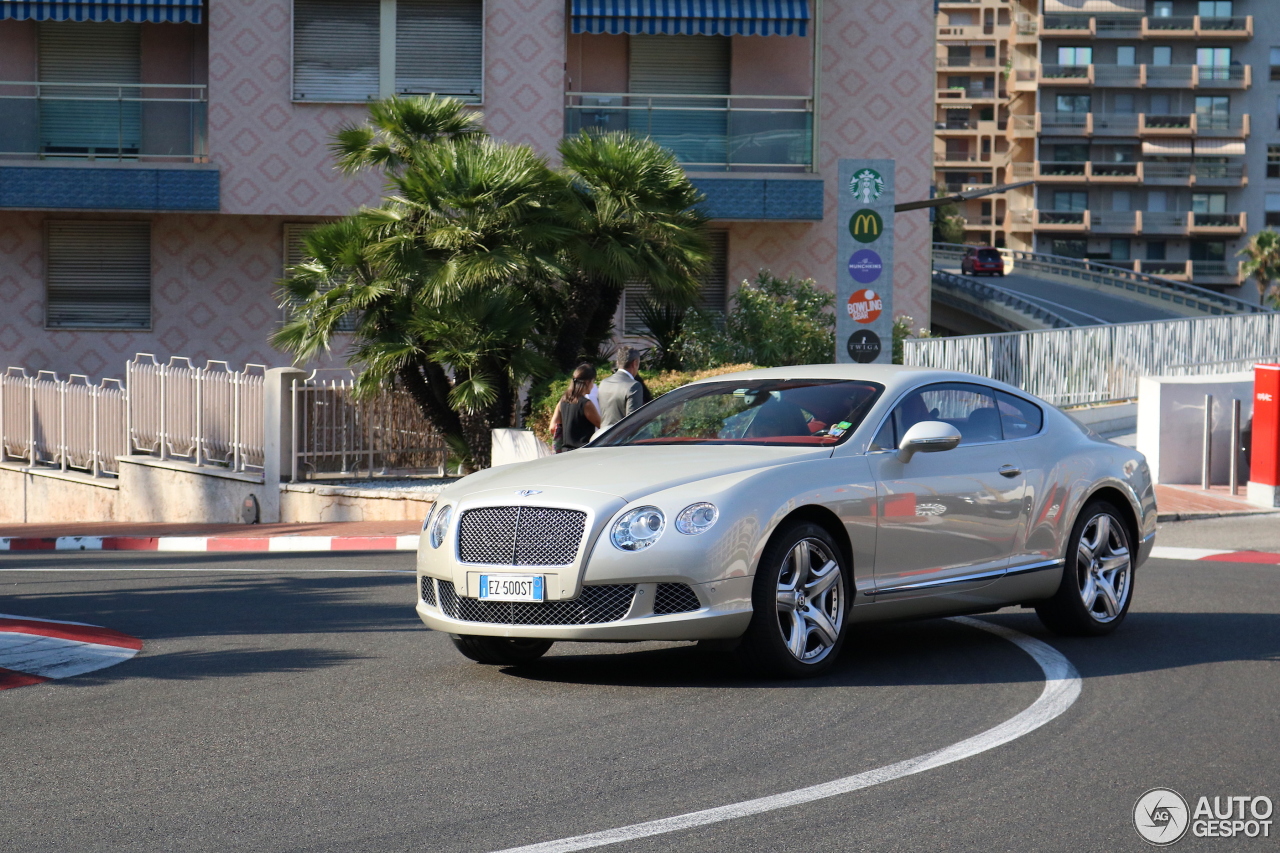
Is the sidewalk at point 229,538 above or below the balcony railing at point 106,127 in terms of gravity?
below

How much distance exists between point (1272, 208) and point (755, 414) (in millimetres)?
96828

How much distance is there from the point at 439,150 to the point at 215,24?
8.75m

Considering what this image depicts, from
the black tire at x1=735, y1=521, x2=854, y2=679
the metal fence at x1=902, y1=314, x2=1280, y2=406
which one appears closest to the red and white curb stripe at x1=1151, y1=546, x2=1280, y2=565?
the black tire at x1=735, y1=521, x2=854, y2=679

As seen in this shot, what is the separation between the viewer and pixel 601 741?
5938mm

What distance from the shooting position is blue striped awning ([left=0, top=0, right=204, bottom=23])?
2383 cm

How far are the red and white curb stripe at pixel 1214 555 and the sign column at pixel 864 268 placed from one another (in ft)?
14.7

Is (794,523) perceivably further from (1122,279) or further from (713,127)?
(1122,279)

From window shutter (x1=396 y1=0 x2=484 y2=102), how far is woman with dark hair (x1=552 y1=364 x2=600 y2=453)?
12.0m

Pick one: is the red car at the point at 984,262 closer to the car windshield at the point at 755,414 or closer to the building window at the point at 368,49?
the building window at the point at 368,49

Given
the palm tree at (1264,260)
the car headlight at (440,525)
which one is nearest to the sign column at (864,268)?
the car headlight at (440,525)

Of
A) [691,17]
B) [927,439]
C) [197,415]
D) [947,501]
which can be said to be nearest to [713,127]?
[691,17]

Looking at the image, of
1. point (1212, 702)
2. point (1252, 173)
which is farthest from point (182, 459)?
point (1252, 173)

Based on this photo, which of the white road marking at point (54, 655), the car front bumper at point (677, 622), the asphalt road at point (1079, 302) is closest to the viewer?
the car front bumper at point (677, 622)

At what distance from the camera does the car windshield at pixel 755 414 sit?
7.80 meters
